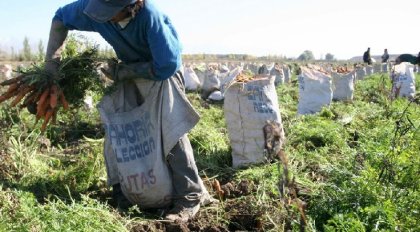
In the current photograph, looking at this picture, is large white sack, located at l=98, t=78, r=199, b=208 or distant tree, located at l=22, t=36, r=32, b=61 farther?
distant tree, located at l=22, t=36, r=32, b=61

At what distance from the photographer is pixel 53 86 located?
3.31m

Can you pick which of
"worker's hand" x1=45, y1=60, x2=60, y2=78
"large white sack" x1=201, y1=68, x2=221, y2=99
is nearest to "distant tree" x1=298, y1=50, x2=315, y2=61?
"large white sack" x1=201, y1=68, x2=221, y2=99

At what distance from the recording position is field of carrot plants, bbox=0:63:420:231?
2539mm

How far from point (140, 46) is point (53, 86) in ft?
2.19

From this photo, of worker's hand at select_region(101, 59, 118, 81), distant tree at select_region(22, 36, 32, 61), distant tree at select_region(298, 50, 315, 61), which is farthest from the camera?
distant tree at select_region(298, 50, 315, 61)

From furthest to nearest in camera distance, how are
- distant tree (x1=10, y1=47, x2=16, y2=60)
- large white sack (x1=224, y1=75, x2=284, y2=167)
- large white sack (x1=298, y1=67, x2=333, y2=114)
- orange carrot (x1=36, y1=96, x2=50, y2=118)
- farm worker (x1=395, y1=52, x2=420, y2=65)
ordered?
distant tree (x1=10, y1=47, x2=16, y2=60) < large white sack (x1=298, y1=67, x2=333, y2=114) < large white sack (x1=224, y1=75, x2=284, y2=167) < farm worker (x1=395, y1=52, x2=420, y2=65) < orange carrot (x1=36, y1=96, x2=50, y2=118)

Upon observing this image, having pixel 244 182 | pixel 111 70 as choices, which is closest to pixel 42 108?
pixel 111 70

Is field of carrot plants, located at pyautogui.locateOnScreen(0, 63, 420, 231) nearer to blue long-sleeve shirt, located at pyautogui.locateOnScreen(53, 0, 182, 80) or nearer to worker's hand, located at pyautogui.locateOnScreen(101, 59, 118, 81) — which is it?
worker's hand, located at pyautogui.locateOnScreen(101, 59, 118, 81)

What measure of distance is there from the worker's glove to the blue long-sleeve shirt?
54 mm

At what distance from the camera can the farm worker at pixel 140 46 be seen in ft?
9.88

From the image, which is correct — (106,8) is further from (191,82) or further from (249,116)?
(191,82)

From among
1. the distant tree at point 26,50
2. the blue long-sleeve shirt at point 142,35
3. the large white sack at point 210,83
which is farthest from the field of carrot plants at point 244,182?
the distant tree at point 26,50

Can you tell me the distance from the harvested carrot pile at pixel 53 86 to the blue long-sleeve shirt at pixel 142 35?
0.81ft

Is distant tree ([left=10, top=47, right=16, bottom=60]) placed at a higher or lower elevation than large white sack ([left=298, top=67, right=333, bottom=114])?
higher
